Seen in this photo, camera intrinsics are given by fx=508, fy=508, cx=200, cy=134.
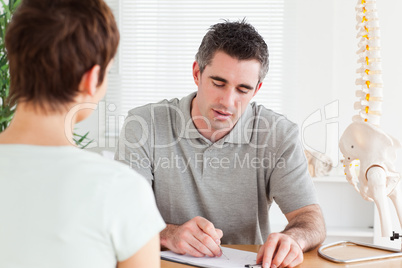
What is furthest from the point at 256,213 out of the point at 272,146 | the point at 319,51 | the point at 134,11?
the point at 134,11

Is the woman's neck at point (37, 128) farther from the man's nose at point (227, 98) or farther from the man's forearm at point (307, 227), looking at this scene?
the man's nose at point (227, 98)

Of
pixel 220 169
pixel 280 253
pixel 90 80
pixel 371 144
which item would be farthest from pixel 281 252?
pixel 90 80

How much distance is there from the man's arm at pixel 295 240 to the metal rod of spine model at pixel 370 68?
0.38m

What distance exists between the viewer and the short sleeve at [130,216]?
2.69 ft

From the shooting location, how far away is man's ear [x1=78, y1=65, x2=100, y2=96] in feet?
2.84

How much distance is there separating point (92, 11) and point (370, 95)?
3.82 ft

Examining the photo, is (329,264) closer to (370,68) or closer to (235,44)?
(370,68)

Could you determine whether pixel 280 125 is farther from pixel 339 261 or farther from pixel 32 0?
pixel 32 0

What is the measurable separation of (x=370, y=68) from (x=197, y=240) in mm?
→ 834

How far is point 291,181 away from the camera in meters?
1.92

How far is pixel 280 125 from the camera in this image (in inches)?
80.4

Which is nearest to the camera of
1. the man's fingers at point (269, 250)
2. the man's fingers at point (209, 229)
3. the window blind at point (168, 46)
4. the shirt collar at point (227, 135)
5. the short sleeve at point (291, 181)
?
the man's fingers at point (269, 250)

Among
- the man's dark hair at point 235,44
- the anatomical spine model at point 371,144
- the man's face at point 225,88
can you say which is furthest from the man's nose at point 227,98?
the anatomical spine model at point 371,144

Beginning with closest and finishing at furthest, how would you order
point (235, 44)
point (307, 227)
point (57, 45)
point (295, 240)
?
point (57, 45)
point (295, 240)
point (307, 227)
point (235, 44)
